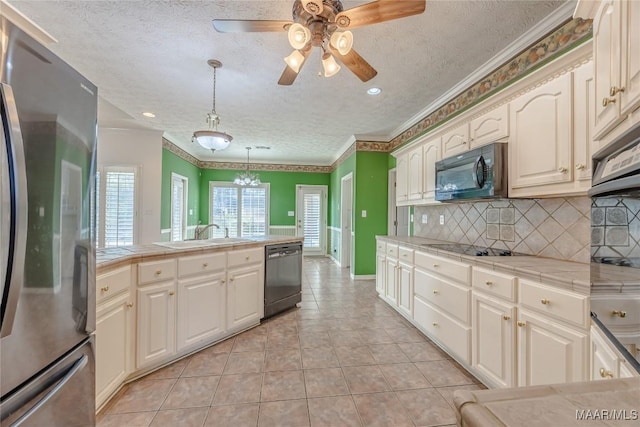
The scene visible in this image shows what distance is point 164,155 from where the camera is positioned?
5.02 m

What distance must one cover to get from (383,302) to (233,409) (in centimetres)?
253

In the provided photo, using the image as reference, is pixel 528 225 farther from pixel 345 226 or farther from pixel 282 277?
pixel 345 226

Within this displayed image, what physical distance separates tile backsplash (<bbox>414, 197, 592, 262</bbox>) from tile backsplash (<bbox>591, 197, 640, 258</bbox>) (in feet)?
1.25

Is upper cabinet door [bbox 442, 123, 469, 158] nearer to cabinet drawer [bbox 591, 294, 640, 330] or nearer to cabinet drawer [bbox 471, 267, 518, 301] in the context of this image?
cabinet drawer [bbox 471, 267, 518, 301]

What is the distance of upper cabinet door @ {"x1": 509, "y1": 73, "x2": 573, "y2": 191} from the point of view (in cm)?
169

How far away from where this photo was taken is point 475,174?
2.27 meters

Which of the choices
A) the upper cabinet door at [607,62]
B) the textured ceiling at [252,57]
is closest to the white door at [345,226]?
the textured ceiling at [252,57]

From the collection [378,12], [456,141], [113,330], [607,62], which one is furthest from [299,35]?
[113,330]

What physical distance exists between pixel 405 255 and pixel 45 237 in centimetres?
286

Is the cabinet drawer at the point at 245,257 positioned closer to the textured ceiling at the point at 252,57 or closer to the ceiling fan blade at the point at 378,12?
the textured ceiling at the point at 252,57

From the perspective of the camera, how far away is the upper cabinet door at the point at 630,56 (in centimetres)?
82

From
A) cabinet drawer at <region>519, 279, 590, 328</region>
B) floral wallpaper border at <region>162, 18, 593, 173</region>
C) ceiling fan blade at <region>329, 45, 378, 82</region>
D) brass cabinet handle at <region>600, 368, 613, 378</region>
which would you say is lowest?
brass cabinet handle at <region>600, 368, 613, 378</region>

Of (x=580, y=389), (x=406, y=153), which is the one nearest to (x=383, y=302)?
(x=406, y=153)

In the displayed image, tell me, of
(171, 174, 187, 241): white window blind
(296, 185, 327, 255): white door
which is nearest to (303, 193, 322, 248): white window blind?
(296, 185, 327, 255): white door
